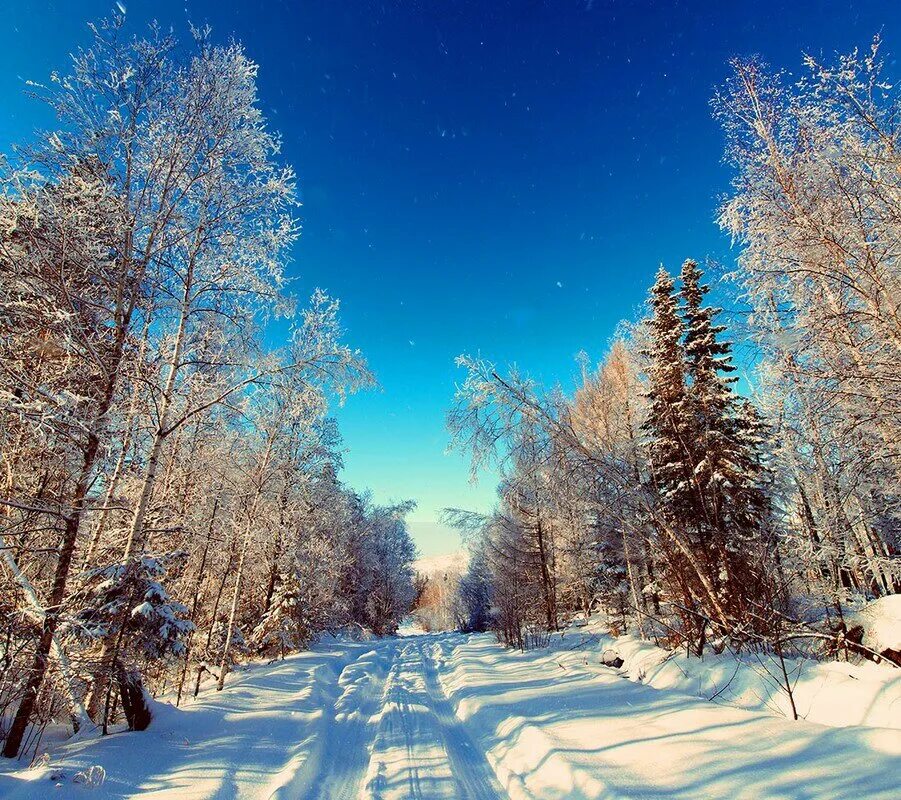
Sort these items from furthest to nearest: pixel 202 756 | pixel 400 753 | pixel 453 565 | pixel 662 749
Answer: pixel 453 565
pixel 400 753
pixel 202 756
pixel 662 749

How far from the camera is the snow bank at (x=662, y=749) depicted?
3.28 meters

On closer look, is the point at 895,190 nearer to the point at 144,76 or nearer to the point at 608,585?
the point at 144,76

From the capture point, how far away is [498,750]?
538cm

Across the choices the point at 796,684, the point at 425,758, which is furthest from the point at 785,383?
the point at 425,758

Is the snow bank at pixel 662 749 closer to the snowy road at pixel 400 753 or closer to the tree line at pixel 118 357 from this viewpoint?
the snowy road at pixel 400 753

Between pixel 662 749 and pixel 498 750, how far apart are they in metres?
2.03

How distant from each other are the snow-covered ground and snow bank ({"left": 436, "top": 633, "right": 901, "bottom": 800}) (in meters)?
0.02

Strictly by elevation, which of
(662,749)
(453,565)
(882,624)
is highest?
(453,565)

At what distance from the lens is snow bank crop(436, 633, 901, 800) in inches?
129

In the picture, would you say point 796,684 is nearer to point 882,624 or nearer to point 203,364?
point 882,624


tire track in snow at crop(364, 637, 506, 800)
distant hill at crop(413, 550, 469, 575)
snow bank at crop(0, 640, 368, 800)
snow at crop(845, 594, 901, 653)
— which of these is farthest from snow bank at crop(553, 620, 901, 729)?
distant hill at crop(413, 550, 469, 575)

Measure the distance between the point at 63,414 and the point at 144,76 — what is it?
16.2 ft

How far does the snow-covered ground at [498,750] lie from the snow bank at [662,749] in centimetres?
2

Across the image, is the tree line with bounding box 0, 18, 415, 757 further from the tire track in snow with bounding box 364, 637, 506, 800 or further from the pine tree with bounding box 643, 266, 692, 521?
the pine tree with bounding box 643, 266, 692, 521
